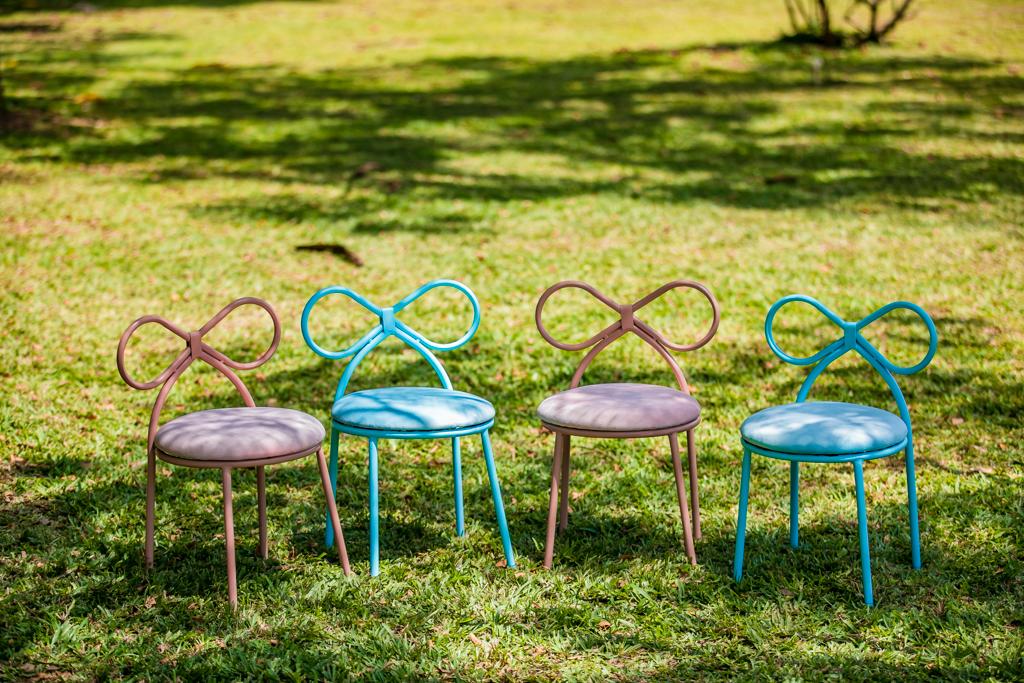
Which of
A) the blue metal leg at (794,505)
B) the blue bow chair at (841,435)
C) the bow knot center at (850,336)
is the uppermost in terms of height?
the bow knot center at (850,336)

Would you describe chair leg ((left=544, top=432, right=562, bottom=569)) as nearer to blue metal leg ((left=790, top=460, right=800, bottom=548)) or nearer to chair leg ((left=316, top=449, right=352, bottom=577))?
chair leg ((left=316, top=449, right=352, bottom=577))

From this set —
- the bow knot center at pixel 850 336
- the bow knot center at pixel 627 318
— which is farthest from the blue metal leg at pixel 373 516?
the bow knot center at pixel 850 336

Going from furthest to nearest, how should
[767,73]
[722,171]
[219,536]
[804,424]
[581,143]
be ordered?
[767,73] < [581,143] < [722,171] < [219,536] < [804,424]

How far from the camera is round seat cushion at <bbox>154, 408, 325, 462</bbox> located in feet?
12.9

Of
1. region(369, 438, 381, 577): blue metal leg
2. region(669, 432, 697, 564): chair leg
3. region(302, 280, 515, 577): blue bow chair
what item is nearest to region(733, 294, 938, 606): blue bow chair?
region(669, 432, 697, 564): chair leg

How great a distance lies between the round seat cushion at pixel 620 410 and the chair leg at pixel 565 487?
0.14 metres

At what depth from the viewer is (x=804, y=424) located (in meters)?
4.12

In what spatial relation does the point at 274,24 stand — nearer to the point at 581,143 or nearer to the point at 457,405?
the point at 581,143

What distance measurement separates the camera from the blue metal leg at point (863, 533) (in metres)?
4.09

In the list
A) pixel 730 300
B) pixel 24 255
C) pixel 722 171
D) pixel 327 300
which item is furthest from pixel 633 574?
pixel 722 171

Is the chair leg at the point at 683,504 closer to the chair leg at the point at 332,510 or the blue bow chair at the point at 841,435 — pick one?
the blue bow chair at the point at 841,435

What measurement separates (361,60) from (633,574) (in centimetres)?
1385

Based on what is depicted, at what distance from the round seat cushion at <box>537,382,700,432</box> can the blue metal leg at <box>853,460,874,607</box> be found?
631 mm

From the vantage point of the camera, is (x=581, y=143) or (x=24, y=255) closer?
(x=24, y=255)
